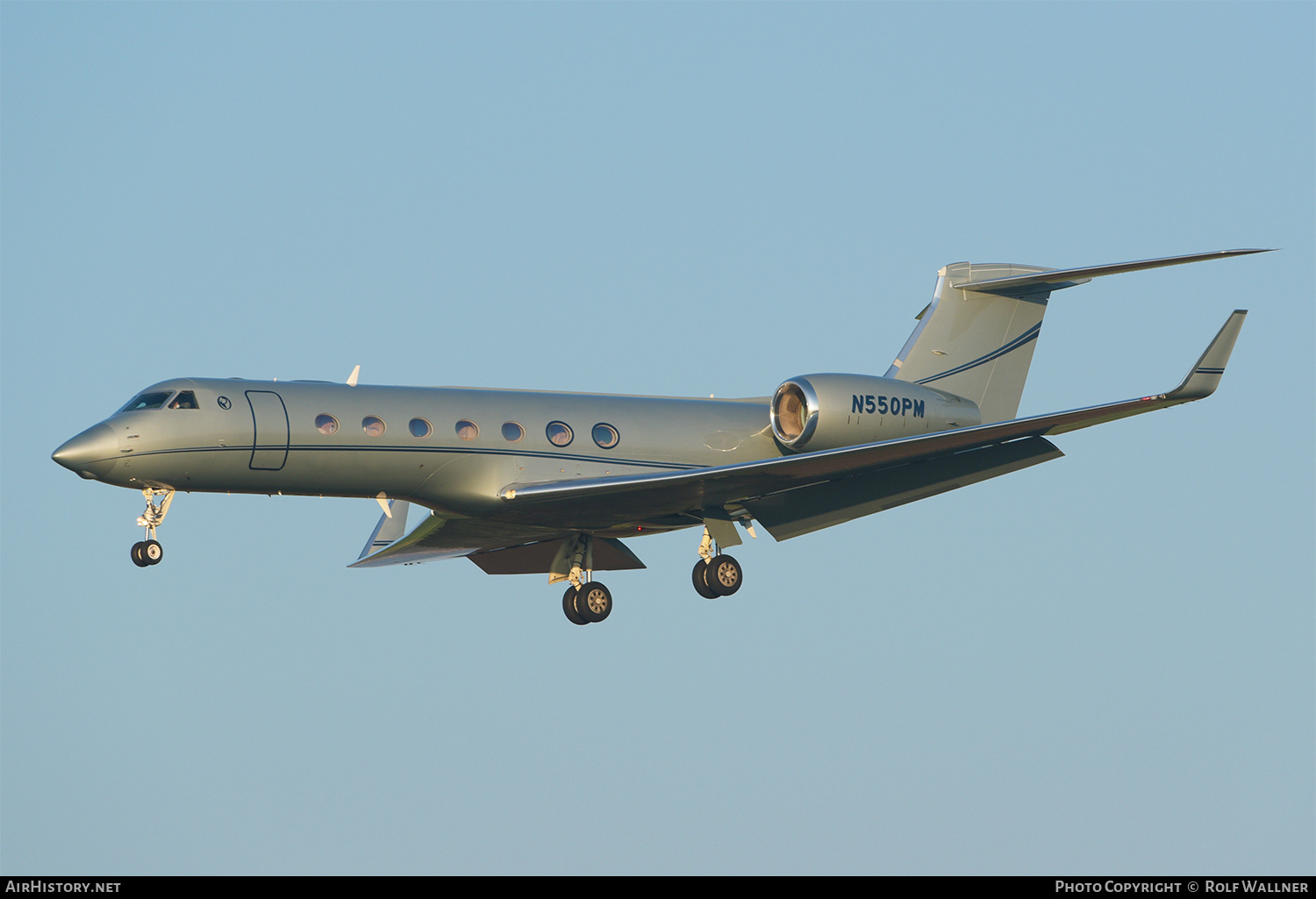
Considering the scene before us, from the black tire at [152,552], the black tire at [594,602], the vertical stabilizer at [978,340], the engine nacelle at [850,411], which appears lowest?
the black tire at [152,552]

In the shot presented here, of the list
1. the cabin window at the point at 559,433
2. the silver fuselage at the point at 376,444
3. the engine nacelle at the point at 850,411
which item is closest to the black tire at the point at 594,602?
the silver fuselage at the point at 376,444

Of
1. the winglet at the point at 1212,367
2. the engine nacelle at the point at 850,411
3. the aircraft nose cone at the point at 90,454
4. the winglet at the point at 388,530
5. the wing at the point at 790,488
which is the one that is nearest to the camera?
the winglet at the point at 1212,367

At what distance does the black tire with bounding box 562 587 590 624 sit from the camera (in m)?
28.3

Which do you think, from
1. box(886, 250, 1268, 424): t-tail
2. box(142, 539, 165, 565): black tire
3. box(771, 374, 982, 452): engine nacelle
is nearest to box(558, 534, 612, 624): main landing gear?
box(771, 374, 982, 452): engine nacelle

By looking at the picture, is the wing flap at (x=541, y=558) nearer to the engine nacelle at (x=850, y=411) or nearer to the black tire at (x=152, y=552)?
the engine nacelle at (x=850, y=411)

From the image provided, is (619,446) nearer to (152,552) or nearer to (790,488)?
(790,488)

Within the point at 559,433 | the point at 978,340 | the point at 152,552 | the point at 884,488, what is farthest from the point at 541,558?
the point at 978,340

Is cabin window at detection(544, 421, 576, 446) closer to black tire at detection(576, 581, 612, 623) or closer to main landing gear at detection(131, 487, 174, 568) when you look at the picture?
black tire at detection(576, 581, 612, 623)

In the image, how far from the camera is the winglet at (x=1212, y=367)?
23.6 m

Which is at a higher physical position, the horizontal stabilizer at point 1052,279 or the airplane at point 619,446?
the horizontal stabilizer at point 1052,279

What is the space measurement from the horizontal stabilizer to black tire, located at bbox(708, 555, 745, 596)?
6.46m

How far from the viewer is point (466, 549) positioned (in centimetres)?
2962

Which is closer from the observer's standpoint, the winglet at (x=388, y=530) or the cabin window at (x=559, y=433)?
the cabin window at (x=559, y=433)

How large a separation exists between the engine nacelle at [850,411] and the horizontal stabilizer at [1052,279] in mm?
2496
